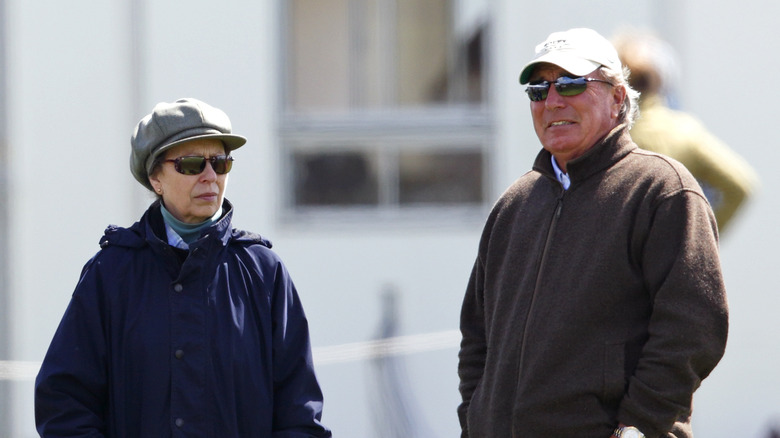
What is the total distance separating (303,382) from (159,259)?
1.49 feet

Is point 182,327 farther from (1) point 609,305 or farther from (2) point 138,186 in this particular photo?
(2) point 138,186

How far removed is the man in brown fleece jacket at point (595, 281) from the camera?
260 centimetres

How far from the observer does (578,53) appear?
9.29ft

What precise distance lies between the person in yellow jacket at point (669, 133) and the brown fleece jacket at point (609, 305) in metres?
0.92

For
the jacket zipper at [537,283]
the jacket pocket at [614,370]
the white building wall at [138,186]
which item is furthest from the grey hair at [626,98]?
the white building wall at [138,186]

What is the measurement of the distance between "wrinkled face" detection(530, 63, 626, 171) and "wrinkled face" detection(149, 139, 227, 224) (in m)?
0.81

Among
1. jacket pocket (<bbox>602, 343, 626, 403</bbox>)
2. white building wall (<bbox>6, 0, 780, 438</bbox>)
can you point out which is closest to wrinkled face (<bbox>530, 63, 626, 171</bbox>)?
jacket pocket (<bbox>602, 343, 626, 403</bbox>)

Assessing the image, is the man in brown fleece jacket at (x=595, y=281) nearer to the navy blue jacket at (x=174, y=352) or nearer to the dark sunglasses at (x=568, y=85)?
the dark sunglasses at (x=568, y=85)

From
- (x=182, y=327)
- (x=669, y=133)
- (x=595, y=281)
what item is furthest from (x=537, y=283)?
(x=669, y=133)

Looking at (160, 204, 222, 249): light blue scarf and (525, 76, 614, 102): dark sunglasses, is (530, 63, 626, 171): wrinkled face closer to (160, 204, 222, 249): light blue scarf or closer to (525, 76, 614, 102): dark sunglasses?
(525, 76, 614, 102): dark sunglasses

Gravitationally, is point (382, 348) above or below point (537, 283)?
below

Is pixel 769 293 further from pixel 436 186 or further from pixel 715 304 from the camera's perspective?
pixel 715 304

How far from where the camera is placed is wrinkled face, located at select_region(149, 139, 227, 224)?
2.87m

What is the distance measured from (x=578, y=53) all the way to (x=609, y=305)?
2.01 ft
